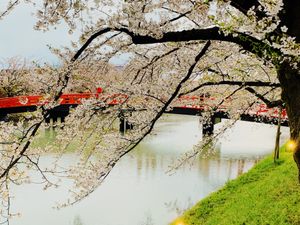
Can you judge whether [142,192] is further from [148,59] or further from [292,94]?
[292,94]

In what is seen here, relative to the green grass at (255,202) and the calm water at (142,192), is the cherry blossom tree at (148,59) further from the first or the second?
the green grass at (255,202)

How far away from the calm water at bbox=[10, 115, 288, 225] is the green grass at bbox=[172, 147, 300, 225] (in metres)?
1.35

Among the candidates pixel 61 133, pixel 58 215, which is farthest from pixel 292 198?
pixel 58 215

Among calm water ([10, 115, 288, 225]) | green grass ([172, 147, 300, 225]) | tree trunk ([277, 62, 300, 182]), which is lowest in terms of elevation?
calm water ([10, 115, 288, 225])

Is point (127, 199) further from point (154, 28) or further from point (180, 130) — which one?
point (180, 130)

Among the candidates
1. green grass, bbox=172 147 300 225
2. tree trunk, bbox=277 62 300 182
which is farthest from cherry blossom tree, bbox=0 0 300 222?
green grass, bbox=172 147 300 225

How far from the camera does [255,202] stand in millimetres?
7941

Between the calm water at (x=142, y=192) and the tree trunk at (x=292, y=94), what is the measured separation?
9.11 ft

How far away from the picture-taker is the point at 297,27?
3318mm

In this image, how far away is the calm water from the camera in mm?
10281

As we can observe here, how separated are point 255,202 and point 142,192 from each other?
5053mm

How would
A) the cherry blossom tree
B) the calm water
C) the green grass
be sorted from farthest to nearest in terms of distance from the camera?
the calm water → the green grass → the cherry blossom tree

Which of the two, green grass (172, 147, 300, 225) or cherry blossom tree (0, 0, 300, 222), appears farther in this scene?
green grass (172, 147, 300, 225)

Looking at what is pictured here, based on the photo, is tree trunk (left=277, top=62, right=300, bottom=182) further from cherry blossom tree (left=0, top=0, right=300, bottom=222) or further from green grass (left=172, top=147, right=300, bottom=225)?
green grass (left=172, top=147, right=300, bottom=225)
